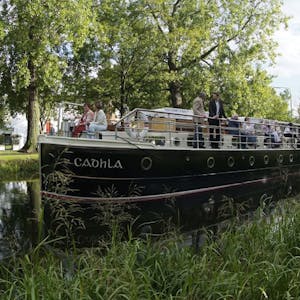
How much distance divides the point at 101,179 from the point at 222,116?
551cm

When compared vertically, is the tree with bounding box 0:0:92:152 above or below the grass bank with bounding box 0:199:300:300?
above

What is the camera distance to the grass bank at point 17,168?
20.3 m

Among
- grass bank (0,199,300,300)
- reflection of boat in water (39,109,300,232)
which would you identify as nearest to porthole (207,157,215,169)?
reflection of boat in water (39,109,300,232)

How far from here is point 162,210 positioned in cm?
1166

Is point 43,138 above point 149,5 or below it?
below

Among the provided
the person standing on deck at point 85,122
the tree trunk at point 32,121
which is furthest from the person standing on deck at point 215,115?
the tree trunk at point 32,121

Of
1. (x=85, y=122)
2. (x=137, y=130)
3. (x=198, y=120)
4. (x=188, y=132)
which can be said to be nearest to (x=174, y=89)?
(x=198, y=120)

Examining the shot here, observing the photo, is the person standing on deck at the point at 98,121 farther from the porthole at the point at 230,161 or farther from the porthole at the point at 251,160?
the porthole at the point at 251,160

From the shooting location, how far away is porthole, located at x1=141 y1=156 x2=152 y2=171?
42.0 feet

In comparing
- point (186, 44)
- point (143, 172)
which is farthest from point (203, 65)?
point (143, 172)

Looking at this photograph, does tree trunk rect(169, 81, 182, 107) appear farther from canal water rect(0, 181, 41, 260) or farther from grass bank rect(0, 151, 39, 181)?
canal water rect(0, 181, 41, 260)

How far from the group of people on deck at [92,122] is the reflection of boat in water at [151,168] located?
21 centimetres

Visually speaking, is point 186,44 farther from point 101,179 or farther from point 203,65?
point 101,179

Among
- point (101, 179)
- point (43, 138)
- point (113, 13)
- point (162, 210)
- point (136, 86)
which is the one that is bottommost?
point (162, 210)
